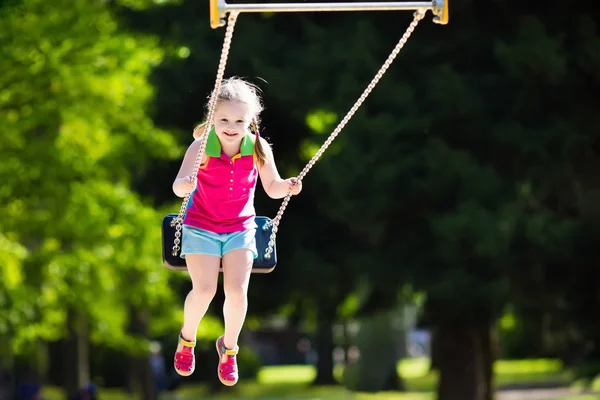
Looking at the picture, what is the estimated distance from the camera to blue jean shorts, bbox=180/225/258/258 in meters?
6.14

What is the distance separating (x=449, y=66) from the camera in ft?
54.1

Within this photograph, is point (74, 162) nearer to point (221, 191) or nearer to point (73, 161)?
point (73, 161)

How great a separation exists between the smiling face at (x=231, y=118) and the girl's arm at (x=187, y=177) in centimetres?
16

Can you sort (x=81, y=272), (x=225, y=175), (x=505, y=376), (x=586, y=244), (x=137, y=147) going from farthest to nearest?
(x=505, y=376), (x=81, y=272), (x=137, y=147), (x=586, y=244), (x=225, y=175)

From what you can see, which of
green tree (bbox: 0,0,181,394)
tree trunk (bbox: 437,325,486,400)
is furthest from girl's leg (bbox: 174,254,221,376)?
tree trunk (bbox: 437,325,486,400)

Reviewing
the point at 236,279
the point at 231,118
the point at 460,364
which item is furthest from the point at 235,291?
the point at 460,364

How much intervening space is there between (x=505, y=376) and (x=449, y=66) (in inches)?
1273

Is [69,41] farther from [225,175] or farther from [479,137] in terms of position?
[225,175]

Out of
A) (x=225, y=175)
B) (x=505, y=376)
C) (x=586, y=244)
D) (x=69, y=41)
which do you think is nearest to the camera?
(x=225, y=175)

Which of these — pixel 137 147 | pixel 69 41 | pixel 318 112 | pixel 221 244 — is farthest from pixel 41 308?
pixel 221 244

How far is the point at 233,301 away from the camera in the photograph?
20.6 ft

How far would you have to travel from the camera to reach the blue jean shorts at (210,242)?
6.14 m

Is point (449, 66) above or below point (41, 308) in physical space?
above

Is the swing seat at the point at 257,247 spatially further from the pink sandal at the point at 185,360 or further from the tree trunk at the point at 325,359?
the tree trunk at the point at 325,359
